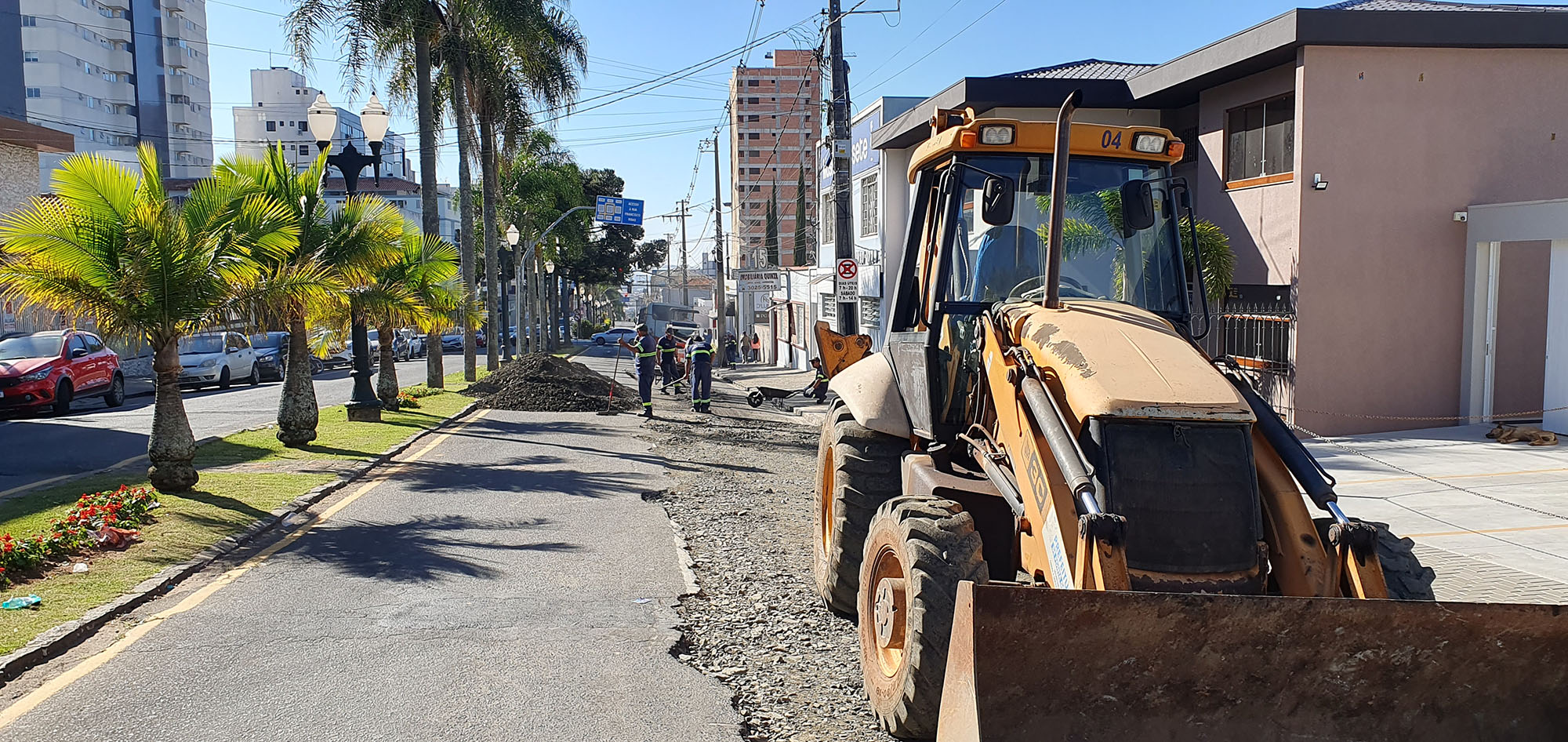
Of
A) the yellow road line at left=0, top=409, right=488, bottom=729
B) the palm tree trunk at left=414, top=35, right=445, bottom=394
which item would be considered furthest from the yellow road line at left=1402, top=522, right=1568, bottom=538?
the palm tree trunk at left=414, top=35, right=445, bottom=394

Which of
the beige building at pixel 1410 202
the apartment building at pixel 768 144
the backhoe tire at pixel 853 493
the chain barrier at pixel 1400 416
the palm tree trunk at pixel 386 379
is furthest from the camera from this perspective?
the apartment building at pixel 768 144

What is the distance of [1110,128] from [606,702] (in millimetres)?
4081

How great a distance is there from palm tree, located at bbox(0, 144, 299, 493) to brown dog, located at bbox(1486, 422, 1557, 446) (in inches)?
596

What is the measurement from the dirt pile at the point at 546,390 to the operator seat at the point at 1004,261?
53.3ft

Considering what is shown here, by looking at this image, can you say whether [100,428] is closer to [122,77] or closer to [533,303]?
[533,303]

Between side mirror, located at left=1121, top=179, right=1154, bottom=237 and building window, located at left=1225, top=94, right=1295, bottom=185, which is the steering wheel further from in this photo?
building window, located at left=1225, top=94, right=1295, bottom=185

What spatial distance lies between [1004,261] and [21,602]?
6.31 metres

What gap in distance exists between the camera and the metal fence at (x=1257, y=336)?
Result: 53.4 ft

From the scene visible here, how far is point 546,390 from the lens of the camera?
2230cm

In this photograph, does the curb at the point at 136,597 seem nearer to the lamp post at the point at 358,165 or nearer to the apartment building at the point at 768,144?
the lamp post at the point at 358,165

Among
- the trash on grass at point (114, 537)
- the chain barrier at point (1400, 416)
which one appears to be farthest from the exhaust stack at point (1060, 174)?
the chain barrier at point (1400, 416)

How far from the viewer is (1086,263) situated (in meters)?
5.95

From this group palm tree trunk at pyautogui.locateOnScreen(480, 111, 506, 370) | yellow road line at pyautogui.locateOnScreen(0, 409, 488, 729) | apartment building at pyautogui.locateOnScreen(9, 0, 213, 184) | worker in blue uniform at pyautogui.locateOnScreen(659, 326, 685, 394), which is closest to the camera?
yellow road line at pyautogui.locateOnScreen(0, 409, 488, 729)

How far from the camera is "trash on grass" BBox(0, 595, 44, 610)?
6.67 meters
